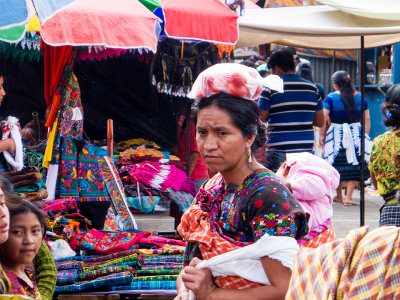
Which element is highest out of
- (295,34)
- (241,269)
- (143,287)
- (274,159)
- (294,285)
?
(295,34)

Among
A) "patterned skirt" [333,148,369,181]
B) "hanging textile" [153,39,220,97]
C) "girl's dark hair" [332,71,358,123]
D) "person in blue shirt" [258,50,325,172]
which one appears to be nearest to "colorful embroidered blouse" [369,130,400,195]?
"person in blue shirt" [258,50,325,172]

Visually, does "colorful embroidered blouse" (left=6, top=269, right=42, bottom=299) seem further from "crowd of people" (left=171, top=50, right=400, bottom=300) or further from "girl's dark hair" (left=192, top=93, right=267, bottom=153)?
"girl's dark hair" (left=192, top=93, right=267, bottom=153)

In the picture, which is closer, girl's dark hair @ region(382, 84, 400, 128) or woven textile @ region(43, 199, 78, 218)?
girl's dark hair @ region(382, 84, 400, 128)

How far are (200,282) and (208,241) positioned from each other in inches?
5.8

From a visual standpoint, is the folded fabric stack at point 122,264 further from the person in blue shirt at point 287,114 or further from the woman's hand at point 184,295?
the woman's hand at point 184,295

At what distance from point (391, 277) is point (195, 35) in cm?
521

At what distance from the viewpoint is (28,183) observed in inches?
202

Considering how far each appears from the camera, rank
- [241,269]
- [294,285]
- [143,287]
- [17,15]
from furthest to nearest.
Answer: [143,287] → [17,15] → [241,269] → [294,285]

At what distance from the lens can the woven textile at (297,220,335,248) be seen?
263 cm

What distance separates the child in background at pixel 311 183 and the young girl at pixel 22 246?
1307 millimetres

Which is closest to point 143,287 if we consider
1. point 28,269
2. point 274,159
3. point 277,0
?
point 28,269

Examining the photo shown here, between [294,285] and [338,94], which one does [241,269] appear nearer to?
[294,285]

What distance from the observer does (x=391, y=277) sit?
1.48 m

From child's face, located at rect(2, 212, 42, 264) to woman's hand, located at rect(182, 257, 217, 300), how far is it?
1.29 meters
